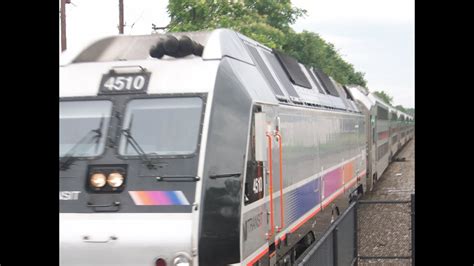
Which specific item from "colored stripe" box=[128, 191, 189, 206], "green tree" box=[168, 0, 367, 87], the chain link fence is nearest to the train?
"colored stripe" box=[128, 191, 189, 206]

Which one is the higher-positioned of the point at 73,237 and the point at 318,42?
the point at 318,42

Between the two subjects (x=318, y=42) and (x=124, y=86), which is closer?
(x=124, y=86)

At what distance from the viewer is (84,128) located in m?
5.76

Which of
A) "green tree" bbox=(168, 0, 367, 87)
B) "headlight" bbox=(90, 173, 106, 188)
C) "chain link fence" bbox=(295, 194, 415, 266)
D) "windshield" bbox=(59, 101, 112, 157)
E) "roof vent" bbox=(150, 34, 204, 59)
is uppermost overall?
"green tree" bbox=(168, 0, 367, 87)

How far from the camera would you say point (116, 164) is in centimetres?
552

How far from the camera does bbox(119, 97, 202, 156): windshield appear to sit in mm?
5480

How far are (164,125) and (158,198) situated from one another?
702 millimetres

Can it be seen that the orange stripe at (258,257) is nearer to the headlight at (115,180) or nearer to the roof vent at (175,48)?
the headlight at (115,180)

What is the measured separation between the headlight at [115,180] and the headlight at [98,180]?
2.4 inches

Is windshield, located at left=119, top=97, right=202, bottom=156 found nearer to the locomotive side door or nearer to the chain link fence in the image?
the locomotive side door
